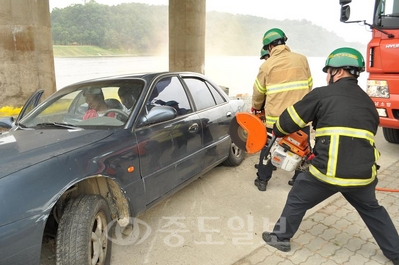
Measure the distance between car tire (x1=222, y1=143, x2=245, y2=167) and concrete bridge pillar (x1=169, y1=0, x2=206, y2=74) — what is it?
8.95m

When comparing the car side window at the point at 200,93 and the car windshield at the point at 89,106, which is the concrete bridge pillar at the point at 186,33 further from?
the car windshield at the point at 89,106

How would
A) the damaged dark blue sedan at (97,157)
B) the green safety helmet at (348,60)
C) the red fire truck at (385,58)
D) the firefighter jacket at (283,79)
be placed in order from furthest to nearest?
the red fire truck at (385,58) < the firefighter jacket at (283,79) < the green safety helmet at (348,60) < the damaged dark blue sedan at (97,157)

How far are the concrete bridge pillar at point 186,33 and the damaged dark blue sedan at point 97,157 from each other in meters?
9.38

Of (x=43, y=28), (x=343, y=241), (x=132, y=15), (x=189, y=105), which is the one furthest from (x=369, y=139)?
(x=132, y=15)

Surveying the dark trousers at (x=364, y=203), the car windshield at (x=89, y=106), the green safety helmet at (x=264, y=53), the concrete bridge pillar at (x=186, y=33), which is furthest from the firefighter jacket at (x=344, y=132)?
the concrete bridge pillar at (x=186, y=33)

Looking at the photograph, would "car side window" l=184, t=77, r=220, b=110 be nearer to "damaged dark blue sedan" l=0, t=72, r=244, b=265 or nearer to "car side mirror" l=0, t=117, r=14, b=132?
"damaged dark blue sedan" l=0, t=72, r=244, b=265

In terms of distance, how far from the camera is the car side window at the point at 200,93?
147 inches

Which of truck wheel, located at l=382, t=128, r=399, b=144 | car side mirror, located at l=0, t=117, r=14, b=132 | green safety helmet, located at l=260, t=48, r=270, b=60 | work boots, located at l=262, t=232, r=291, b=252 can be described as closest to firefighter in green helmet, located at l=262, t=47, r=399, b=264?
work boots, located at l=262, t=232, r=291, b=252

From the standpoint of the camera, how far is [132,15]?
53188mm

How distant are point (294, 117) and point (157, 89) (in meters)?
1.41

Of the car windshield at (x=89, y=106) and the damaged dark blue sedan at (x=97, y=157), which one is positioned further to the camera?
the car windshield at (x=89, y=106)

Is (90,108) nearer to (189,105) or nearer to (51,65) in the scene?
(189,105)

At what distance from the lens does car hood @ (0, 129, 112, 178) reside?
1.95 meters

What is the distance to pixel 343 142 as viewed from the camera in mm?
2219
